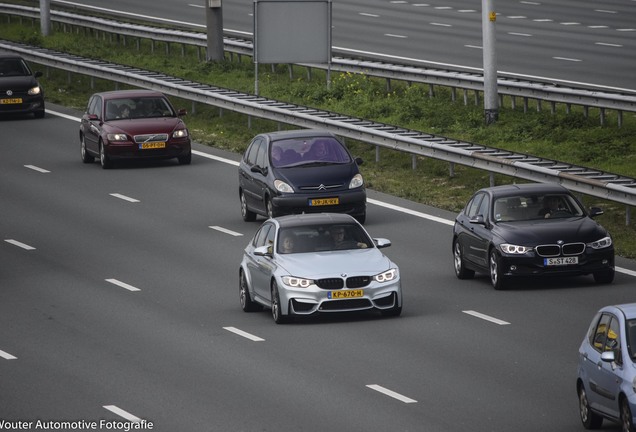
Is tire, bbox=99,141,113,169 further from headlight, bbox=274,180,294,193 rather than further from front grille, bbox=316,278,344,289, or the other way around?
front grille, bbox=316,278,344,289

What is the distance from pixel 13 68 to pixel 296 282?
82.9 ft

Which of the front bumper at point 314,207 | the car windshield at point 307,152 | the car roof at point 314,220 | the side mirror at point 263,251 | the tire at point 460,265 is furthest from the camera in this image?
the car windshield at point 307,152

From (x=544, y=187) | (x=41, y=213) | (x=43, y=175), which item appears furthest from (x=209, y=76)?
(x=544, y=187)

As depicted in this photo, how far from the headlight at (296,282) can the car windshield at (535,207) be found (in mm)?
4185

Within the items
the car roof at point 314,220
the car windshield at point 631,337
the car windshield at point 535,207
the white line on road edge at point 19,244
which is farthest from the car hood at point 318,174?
the car windshield at point 631,337

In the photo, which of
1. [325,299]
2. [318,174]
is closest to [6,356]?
[325,299]

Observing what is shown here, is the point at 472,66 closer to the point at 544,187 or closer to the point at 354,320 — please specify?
the point at 544,187

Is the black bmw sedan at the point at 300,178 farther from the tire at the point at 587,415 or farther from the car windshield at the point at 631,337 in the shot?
the car windshield at the point at 631,337

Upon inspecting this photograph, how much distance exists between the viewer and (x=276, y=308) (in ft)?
71.7

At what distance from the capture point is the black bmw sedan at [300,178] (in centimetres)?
2933

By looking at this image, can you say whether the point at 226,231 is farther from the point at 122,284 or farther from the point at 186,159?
the point at 186,159

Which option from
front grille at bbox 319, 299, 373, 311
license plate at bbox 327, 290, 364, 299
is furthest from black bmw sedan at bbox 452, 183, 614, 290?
license plate at bbox 327, 290, 364, 299

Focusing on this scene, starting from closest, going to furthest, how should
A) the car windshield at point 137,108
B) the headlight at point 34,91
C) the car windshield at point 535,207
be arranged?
1. the car windshield at point 535,207
2. the car windshield at point 137,108
3. the headlight at point 34,91

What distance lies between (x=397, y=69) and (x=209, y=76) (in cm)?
728
